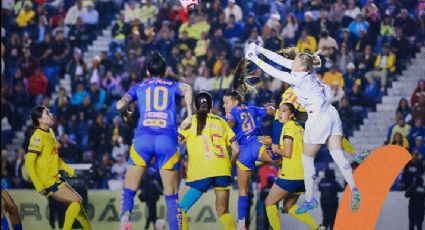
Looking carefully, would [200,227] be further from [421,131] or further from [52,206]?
[421,131]

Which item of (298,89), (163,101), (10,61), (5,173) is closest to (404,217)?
(298,89)

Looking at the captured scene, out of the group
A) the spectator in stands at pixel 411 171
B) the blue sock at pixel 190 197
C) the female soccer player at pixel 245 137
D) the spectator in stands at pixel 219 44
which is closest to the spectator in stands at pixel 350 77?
the spectator in stands at pixel 411 171

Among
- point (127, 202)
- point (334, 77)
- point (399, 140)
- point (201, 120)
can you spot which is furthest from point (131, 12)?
point (127, 202)

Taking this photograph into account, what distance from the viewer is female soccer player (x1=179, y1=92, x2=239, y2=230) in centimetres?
1409

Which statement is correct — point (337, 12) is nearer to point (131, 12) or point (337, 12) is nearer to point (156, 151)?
point (131, 12)

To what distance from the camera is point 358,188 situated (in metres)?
14.7

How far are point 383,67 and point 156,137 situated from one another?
374 inches

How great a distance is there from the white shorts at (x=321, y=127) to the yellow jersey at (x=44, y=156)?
3.47m

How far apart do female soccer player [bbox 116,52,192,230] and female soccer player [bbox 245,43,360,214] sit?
4.12 feet

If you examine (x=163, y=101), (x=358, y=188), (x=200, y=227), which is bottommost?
(x=200, y=227)

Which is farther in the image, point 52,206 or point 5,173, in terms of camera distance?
point 5,173

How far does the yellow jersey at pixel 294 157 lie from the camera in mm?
14367

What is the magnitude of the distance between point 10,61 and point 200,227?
7170mm

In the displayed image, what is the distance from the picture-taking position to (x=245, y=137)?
1517 centimetres
